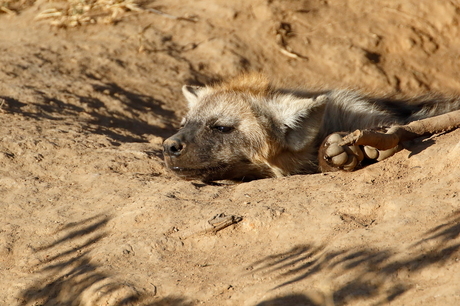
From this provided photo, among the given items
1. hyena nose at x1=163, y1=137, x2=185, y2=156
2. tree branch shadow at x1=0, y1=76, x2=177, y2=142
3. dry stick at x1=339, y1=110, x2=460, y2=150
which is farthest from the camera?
tree branch shadow at x1=0, y1=76, x2=177, y2=142

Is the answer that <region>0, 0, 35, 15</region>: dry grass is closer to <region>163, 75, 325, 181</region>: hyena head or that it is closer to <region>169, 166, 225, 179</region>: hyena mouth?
<region>163, 75, 325, 181</region>: hyena head

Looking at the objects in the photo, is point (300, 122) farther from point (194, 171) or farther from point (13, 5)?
point (13, 5)

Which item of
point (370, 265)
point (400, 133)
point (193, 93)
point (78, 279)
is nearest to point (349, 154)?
point (400, 133)

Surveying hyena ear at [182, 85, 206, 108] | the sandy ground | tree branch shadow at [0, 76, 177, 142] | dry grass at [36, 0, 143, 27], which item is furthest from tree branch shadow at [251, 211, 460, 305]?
dry grass at [36, 0, 143, 27]

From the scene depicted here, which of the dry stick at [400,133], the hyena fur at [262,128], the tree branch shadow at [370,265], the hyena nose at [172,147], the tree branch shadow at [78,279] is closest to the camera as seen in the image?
the tree branch shadow at [370,265]

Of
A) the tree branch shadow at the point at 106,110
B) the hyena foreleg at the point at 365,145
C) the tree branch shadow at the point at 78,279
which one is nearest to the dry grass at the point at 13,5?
the tree branch shadow at the point at 106,110

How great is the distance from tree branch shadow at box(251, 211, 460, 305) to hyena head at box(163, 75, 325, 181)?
1.37 meters

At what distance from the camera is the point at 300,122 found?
11.3 feet

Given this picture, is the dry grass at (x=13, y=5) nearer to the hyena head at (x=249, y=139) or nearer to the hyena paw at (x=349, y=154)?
the hyena head at (x=249, y=139)

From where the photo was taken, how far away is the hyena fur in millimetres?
3402

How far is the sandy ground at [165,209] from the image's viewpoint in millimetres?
1925

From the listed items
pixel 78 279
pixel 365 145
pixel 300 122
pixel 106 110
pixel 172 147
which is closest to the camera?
pixel 78 279

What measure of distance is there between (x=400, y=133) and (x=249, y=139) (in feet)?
3.32

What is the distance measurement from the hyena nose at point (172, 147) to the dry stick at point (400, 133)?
40.6 inches
